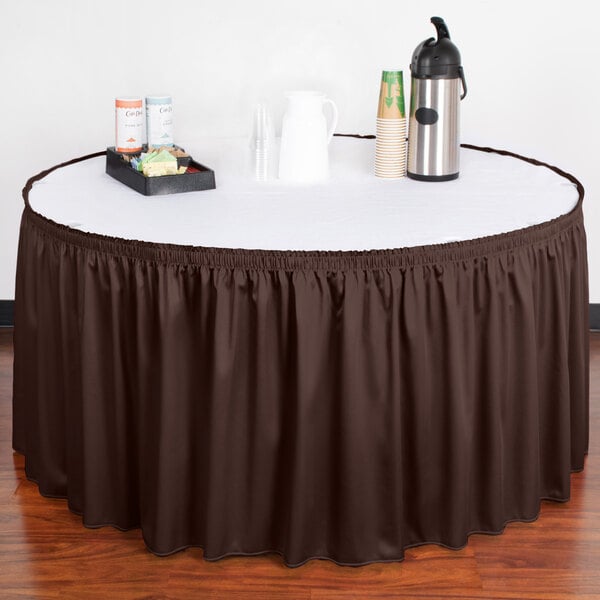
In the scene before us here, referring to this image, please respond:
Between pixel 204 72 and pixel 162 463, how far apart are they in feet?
5.24

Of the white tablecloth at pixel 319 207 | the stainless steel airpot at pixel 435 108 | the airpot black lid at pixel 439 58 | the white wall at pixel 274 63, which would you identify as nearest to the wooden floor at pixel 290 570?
the white tablecloth at pixel 319 207

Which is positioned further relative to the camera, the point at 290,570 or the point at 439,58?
the point at 439,58

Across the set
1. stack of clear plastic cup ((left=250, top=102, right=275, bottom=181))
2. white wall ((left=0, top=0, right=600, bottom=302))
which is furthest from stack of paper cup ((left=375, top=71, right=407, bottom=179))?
white wall ((left=0, top=0, right=600, bottom=302))

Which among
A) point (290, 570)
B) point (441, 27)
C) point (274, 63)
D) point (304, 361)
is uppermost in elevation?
point (441, 27)

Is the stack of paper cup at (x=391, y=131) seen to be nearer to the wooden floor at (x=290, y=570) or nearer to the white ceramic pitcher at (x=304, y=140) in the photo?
the white ceramic pitcher at (x=304, y=140)

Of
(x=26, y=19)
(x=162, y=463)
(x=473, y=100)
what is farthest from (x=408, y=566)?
(x=26, y=19)

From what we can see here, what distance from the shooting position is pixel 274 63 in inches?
128

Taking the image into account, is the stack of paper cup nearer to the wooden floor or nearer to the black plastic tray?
the black plastic tray

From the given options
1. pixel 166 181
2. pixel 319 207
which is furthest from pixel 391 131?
pixel 166 181

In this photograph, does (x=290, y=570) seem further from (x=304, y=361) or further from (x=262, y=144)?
(x=262, y=144)

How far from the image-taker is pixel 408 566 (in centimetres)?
215

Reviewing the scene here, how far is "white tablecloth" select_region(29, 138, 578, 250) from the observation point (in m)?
2.02

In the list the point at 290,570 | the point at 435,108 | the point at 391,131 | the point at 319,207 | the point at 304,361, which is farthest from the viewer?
the point at 391,131

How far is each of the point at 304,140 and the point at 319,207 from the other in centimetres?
31
